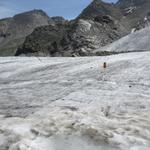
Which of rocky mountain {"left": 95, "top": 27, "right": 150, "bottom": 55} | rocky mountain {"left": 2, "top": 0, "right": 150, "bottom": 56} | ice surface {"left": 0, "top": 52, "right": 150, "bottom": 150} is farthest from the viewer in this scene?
rocky mountain {"left": 2, "top": 0, "right": 150, "bottom": 56}

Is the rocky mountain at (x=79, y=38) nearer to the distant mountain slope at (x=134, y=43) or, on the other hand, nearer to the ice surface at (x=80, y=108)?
the distant mountain slope at (x=134, y=43)

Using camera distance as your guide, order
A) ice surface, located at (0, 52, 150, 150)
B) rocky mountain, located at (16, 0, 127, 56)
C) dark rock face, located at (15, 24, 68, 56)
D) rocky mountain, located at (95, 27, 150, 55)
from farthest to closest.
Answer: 1. dark rock face, located at (15, 24, 68, 56)
2. rocky mountain, located at (16, 0, 127, 56)
3. rocky mountain, located at (95, 27, 150, 55)
4. ice surface, located at (0, 52, 150, 150)

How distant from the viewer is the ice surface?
7.73m

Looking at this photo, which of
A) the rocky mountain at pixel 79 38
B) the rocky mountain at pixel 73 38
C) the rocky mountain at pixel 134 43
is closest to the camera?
the rocky mountain at pixel 134 43

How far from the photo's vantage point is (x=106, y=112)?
30.2ft

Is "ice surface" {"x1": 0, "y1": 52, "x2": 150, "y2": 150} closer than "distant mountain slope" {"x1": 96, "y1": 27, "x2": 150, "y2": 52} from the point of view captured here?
Yes

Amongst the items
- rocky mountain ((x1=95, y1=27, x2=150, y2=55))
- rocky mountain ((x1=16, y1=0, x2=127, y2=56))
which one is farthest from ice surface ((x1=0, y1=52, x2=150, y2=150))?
rocky mountain ((x1=16, y1=0, x2=127, y2=56))

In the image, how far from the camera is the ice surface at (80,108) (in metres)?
7.73

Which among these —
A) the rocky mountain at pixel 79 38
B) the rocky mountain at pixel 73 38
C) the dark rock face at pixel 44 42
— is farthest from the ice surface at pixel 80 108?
the dark rock face at pixel 44 42

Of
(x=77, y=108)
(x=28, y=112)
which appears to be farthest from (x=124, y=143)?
(x=28, y=112)

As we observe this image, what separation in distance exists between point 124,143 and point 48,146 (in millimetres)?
1463

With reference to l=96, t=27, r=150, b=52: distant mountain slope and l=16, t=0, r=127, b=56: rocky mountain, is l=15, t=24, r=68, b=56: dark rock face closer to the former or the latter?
l=16, t=0, r=127, b=56: rocky mountain

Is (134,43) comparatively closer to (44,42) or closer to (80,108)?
(44,42)

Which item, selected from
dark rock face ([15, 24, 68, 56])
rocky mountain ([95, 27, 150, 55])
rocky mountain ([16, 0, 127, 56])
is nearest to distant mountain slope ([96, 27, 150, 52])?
rocky mountain ([95, 27, 150, 55])
